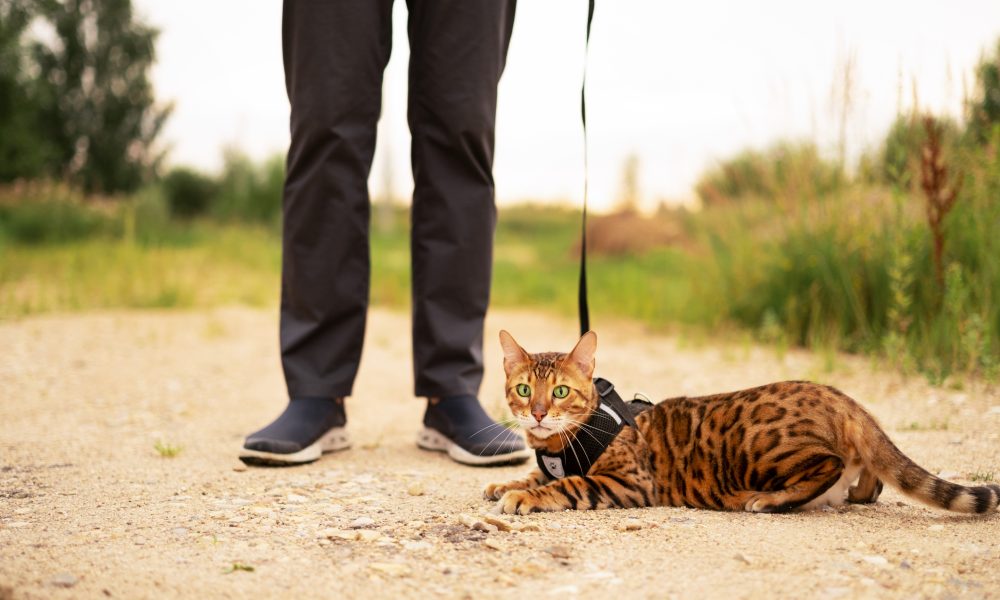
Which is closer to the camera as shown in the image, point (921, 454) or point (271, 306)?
point (921, 454)

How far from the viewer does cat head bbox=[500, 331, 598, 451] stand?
2.30m

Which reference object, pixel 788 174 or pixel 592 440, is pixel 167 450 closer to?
pixel 592 440

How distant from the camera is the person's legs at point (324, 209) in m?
2.67

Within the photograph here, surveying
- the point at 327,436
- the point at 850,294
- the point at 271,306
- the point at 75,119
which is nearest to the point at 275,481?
the point at 327,436

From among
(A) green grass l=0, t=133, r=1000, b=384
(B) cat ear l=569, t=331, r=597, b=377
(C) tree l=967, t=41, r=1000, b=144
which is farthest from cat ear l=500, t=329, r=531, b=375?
(C) tree l=967, t=41, r=1000, b=144

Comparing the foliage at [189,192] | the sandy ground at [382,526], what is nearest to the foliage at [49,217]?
the foliage at [189,192]

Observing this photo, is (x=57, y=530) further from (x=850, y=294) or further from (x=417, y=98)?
(x=850, y=294)

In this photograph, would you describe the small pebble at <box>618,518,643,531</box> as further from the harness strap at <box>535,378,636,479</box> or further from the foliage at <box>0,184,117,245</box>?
the foliage at <box>0,184,117,245</box>

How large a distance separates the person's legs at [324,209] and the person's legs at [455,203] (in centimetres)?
17

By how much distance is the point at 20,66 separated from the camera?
13414mm

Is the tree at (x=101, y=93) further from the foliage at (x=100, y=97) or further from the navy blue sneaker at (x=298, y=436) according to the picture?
the navy blue sneaker at (x=298, y=436)

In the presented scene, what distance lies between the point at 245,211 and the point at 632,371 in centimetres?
1169

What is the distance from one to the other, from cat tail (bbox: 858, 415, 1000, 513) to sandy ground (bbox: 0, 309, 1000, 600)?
6 cm

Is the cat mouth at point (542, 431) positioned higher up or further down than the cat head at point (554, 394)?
further down
